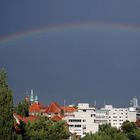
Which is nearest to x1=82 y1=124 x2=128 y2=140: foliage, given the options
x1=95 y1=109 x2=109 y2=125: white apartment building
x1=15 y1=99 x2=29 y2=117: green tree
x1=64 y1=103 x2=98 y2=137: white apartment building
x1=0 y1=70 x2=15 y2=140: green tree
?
x1=0 y1=70 x2=15 y2=140: green tree

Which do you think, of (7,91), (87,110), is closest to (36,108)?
(87,110)

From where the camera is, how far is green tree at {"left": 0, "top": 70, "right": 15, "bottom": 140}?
4547 cm

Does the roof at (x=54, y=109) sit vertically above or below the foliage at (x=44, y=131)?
above

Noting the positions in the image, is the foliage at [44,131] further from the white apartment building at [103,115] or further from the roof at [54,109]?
the white apartment building at [103,115]

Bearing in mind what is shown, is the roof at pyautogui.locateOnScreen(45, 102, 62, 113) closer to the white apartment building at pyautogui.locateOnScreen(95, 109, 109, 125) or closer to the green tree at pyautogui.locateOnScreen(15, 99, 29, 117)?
the white apartment building at pyautogui.locateOnScreen(95, 109, 109, 125)

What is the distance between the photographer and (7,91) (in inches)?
1919

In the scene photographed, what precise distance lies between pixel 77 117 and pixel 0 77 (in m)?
43.7

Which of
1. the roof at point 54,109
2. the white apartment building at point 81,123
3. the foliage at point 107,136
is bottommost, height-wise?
the foliage at point 107,136

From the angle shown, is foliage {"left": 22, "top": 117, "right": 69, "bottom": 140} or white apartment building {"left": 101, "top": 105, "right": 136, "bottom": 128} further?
white apartment building {"left": 101, "top": 105, "right": 136, "bottom": 128}

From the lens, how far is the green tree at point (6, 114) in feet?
149

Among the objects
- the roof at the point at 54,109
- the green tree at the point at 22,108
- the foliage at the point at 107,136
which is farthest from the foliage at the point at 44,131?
the roof at the point at 54,109

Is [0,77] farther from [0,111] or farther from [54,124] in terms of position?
[54,124]

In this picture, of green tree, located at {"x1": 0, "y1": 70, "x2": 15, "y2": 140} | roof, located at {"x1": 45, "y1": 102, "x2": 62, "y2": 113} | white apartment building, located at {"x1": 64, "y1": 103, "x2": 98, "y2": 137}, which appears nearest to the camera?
green tree, located at {"x1": 0, "y1": 70, "x2": 15, "y2": 140}

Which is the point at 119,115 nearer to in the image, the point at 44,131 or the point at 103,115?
the point at 103,115
